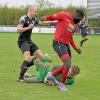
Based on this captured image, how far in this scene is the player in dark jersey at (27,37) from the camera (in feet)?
39.6

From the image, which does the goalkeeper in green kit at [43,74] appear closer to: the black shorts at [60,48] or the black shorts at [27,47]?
the black shorts at [27,47]

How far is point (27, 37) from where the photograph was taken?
12.6 metres

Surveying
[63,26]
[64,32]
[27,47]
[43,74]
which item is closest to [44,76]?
[43,74]

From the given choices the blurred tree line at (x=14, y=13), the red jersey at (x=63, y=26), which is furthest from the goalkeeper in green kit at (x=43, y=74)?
the blurred tree line at (x=14, y=13)

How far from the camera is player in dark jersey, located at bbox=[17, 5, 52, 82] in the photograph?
12062 millimetres

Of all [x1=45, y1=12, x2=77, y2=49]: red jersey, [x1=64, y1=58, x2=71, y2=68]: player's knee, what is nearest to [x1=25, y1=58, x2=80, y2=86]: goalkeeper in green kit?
[x1=64, y1=58, x2=71, y2=68]: player's knee

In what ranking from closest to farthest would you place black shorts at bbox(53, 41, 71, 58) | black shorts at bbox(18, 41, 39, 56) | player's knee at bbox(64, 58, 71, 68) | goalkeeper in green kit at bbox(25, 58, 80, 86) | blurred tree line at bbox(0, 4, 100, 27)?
player's knee at bbox(64, 58, 71, 68) < black shorts at bbox(53, 41, 71, 58) < goalkeeper in green kit at bbox(25, 58, 80, 86) < black shorts at bbox(18, 41, 39, 56) < blurred tree line at bbox(0, 4, 100, 27)

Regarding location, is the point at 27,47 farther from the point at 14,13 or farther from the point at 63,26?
the point at 14,13

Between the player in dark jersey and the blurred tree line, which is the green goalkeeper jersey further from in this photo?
the blurred tree line

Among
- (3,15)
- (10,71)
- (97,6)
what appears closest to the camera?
(10,71)

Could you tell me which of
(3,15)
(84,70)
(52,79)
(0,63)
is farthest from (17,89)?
(3,15)

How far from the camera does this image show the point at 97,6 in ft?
203

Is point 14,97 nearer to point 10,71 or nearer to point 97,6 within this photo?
point 10,71

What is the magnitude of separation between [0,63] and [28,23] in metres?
5.13
